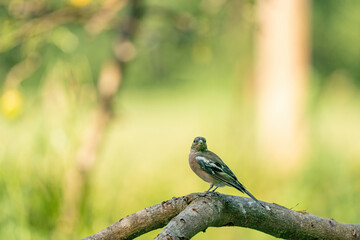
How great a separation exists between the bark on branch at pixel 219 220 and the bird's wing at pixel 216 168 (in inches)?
5.2

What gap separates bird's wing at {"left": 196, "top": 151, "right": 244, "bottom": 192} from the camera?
6.23ft

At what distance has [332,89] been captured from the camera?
682 cm

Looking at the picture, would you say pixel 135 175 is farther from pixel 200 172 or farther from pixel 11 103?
pixel 200 172

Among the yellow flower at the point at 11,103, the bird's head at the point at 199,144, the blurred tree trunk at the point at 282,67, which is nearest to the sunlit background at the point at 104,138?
the yellow flower at the point at 11,103

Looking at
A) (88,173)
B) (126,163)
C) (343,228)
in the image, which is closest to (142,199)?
(126,163)

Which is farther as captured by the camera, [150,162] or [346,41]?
[346,41]

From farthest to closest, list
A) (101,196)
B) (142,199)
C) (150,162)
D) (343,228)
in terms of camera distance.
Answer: (150,162), (142,199), (101,196), (343,228)

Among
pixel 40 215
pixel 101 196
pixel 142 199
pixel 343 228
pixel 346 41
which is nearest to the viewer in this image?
pixel 343 228

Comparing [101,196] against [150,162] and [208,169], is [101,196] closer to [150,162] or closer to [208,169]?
[150,162]

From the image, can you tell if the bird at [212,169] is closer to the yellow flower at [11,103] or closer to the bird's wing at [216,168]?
the bird's wing at [216,168]

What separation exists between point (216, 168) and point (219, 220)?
0.27 m

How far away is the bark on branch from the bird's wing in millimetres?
132

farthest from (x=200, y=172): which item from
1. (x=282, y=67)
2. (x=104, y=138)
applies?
(x=282, y=67)

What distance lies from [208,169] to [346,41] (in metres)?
24.2
